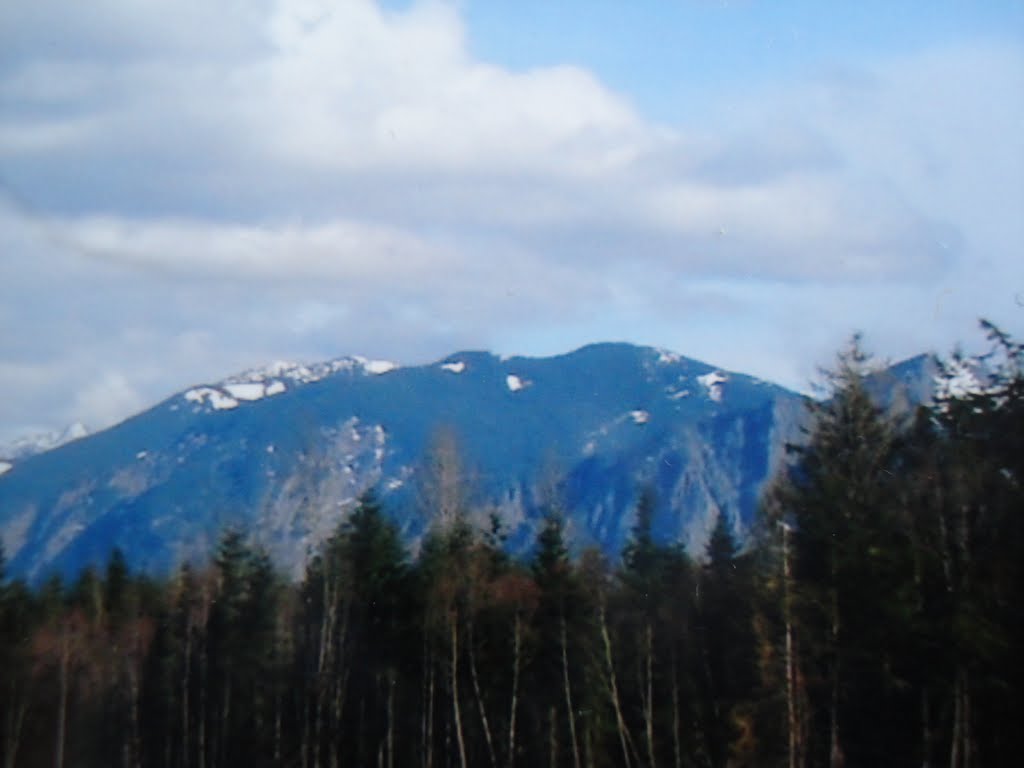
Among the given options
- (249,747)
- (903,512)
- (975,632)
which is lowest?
(249,747)

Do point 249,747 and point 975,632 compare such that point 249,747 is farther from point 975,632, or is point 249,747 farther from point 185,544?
point 975,632

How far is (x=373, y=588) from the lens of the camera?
53.8 meters

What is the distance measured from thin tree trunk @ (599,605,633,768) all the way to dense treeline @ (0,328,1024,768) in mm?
214

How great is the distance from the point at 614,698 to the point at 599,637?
2660 mm

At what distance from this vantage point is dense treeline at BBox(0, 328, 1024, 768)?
1332 inches

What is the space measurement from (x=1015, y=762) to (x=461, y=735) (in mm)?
22520

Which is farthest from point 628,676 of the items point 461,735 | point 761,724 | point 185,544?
point 185,544

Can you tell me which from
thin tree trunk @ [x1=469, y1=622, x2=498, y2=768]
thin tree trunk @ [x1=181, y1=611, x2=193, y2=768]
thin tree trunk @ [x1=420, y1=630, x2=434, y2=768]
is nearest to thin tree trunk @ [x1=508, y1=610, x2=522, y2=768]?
thin tree trunk @ [x1=469, y1=622, x2=498, y2=768]

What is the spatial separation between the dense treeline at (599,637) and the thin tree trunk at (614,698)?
214mm

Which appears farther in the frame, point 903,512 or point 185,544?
point 185,544

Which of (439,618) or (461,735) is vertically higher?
(439,618)

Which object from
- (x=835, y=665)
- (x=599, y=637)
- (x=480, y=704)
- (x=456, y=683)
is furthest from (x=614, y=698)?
(x=835, y=665)

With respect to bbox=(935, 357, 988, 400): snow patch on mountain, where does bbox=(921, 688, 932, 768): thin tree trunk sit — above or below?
below

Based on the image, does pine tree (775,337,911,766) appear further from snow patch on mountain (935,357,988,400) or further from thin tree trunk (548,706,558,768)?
thin tree trunk (548,706,558,768)
